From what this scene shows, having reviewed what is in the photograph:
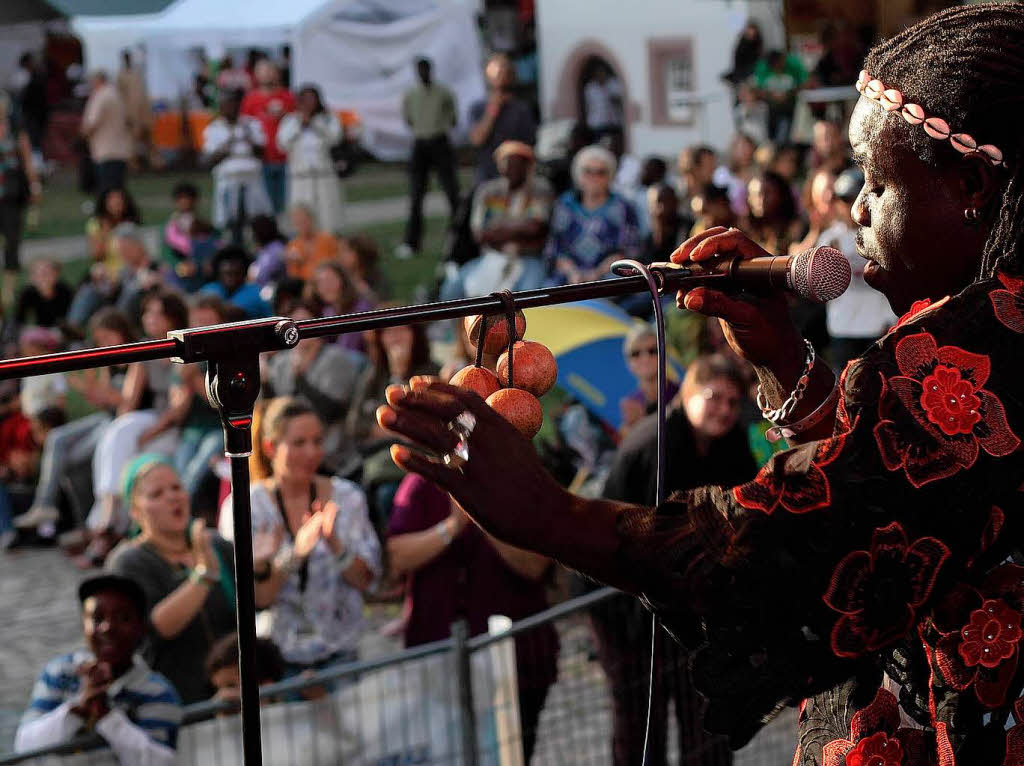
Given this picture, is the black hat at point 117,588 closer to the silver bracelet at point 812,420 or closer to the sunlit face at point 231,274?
the silver bracelet at point 812,420

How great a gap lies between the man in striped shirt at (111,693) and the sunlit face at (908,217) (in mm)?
2671

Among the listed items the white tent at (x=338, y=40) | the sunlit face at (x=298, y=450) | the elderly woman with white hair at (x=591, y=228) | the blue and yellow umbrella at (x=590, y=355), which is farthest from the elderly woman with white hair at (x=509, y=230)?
the white tent at (x=338, y=40)

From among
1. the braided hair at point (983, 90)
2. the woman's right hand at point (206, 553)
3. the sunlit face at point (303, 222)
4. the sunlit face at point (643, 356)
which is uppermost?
the braided hair at point (983, 90)

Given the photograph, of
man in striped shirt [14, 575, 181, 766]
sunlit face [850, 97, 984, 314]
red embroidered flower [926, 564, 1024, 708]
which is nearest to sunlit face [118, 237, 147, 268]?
man in striped shirt [14, 575, 181, 766]

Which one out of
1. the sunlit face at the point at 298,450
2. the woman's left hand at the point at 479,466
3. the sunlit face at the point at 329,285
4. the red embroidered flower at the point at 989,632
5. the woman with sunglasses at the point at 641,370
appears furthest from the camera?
the sunlit face at the point at 329,285

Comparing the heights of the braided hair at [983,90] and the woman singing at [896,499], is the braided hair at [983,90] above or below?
above

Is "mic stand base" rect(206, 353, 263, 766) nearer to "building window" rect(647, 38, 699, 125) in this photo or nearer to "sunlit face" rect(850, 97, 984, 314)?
"sunlit face" rect(850, 97, 984, 314)

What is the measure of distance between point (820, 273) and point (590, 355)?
184 inches

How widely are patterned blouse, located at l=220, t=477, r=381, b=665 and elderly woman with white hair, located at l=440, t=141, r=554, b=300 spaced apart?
3.33 meters

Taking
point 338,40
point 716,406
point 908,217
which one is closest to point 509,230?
point 716,406

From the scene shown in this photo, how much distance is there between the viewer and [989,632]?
171 cm

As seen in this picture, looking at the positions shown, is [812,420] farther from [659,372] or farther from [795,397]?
[659,372]

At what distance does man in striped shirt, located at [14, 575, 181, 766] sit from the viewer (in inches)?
154

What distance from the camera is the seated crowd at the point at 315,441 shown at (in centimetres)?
448
